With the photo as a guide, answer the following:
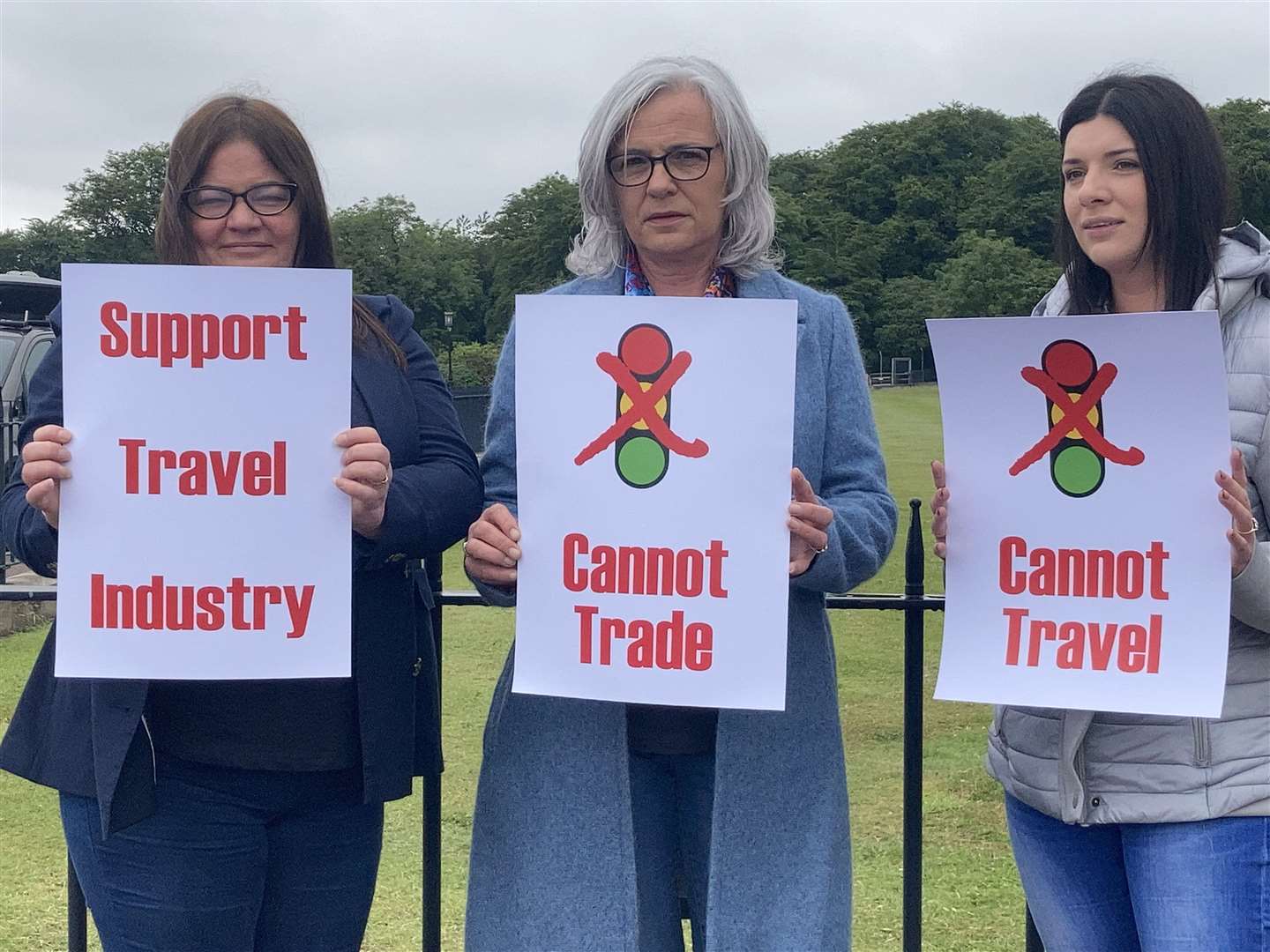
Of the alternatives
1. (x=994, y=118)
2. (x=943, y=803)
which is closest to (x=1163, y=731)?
(x=943, y=803)

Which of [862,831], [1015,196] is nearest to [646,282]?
[862,831]

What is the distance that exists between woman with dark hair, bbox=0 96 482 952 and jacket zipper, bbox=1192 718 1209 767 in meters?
1.16

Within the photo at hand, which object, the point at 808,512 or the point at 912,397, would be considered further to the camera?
the point at 912,397

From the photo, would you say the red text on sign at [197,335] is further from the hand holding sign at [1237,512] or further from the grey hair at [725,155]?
the hand holding sign at [1237,512]

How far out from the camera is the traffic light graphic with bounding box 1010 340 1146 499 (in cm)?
205

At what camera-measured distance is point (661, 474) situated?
206 centimetres

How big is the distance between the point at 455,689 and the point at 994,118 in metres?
85.3

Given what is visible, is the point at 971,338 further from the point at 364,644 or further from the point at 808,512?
the point at 364,644

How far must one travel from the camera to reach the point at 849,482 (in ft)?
7.14

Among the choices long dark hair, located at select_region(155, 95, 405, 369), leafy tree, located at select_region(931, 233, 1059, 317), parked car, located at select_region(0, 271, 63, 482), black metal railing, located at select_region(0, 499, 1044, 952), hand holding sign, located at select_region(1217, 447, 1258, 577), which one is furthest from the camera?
leafy tree, located at select_region(931, 233, 1059, 317)

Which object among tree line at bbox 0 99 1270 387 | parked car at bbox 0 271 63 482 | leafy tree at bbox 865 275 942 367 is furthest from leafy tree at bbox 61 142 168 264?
parked car at bbox 0 271 63 482

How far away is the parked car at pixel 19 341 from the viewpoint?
371 inches

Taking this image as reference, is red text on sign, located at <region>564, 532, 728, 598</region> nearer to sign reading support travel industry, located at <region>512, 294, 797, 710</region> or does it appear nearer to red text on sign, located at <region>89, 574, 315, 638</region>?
sign reading support travel industry, located at <region>512, 294, 797, 710</region>

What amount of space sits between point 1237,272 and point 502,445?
3.81 feet
